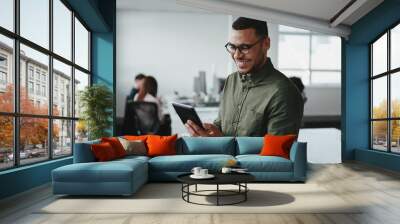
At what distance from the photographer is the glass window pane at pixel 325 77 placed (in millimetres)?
9281

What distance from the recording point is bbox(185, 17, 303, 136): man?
7918mm

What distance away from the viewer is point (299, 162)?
5773mm

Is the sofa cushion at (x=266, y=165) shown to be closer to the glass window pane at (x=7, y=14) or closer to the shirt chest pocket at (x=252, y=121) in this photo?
the shirt chest pocket at (x=252, y=121)

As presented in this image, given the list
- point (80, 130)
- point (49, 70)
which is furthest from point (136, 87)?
point (49, 70)

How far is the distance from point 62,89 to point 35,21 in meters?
1.45

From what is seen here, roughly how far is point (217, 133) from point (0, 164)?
4598 millimetres

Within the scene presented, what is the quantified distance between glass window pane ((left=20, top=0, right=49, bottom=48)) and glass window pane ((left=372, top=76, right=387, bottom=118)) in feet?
23.1

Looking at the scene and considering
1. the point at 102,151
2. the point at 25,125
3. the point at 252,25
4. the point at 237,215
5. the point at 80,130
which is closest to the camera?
the point at 237,215

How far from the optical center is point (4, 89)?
4.66 metres

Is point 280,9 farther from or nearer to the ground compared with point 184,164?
farther from the ground

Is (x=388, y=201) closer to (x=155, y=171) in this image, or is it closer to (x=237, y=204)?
(x=237, y=204)

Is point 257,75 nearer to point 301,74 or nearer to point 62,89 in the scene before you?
point 301,74

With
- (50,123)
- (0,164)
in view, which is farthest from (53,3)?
(0,164)

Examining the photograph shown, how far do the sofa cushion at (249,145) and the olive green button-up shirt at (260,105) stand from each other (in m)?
1.17
